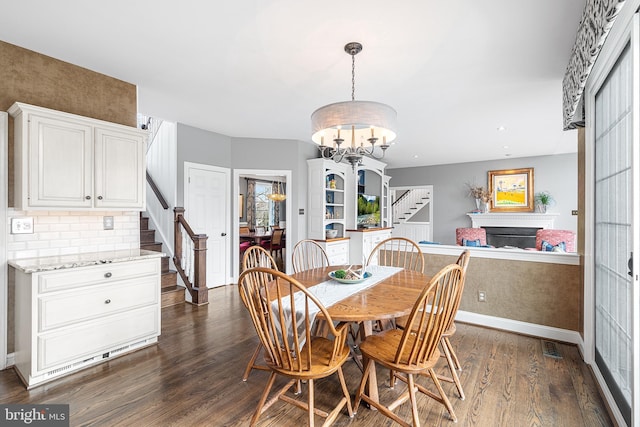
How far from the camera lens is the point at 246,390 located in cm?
221

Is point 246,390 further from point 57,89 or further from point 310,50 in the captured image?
point 57,89

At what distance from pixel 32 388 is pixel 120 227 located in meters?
1.40

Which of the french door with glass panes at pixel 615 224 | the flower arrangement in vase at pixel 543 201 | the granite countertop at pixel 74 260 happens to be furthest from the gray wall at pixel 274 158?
the flower arrangement in vase at pixel 543 201

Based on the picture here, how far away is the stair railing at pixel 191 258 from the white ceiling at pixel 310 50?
4.96 feet

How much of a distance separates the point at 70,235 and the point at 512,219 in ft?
26.2

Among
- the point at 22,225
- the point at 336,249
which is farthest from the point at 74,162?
the point at 336,249

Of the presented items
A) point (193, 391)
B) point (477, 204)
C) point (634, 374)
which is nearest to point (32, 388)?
point (193, 391)

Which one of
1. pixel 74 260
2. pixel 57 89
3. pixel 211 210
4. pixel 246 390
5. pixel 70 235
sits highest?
pixel 57 89

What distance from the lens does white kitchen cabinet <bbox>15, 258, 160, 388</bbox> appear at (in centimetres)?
222

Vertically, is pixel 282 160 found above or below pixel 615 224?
above

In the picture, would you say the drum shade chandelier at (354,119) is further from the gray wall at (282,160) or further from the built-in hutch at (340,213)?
the gray wall at (282,160)

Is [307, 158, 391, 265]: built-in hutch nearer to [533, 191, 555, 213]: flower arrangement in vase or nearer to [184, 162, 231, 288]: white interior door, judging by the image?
[184, 162, 231, 288]: white interior door

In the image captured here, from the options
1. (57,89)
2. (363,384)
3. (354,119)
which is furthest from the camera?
(57,89)

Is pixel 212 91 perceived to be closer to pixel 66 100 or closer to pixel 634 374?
pixel 66 100
